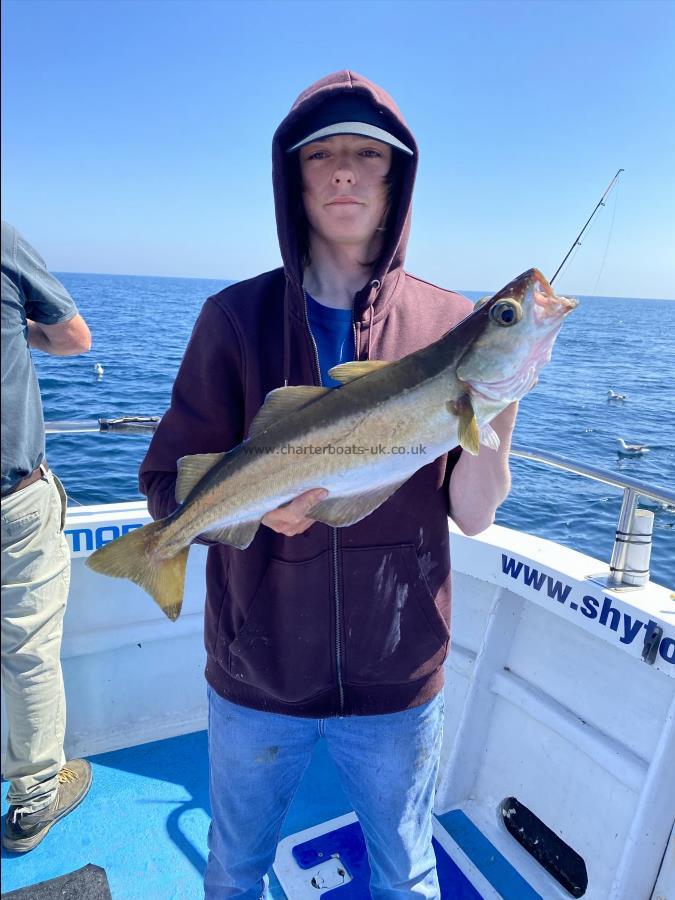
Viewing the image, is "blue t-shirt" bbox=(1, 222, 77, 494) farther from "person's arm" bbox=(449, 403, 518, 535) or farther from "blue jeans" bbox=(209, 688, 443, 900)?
"person's arm" bbox=(449, 403, 518, 535)

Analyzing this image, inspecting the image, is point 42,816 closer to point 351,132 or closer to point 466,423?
point 466,423

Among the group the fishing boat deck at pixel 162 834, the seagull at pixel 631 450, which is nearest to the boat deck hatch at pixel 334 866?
the fishing boat deck at pixel 162 834

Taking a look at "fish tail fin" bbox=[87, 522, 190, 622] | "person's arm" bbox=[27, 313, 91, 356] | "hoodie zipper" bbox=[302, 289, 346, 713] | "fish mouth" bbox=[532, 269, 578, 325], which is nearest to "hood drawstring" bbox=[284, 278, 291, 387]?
"hoodie zipper" bbox=[302, 289, 346, 713]

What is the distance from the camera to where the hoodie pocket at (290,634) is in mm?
2443

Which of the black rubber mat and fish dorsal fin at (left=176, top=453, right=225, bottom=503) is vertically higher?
fish dorsal fin at (left=176, top=453, right=225, bottom=503)

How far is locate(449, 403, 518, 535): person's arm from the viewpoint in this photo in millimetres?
2459

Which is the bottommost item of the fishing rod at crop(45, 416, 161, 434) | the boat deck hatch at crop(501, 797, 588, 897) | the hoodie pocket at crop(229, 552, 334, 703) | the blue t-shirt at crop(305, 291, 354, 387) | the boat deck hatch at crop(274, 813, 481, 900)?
the boat deck hatch at crop(274, 813, 481, 900)

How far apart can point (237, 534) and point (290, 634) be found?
0.46 meters

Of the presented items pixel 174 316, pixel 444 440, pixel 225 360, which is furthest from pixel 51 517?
pixel 174 316

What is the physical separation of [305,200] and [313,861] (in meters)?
3.67

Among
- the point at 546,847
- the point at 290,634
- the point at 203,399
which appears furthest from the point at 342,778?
the point at 546,847

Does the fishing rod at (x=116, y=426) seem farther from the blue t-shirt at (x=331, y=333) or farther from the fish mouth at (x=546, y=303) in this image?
the fish mouth at (x=546, y=303)

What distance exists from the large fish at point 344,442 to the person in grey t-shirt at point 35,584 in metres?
1.25

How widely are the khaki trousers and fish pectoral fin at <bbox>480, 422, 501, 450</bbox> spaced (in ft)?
7.95
